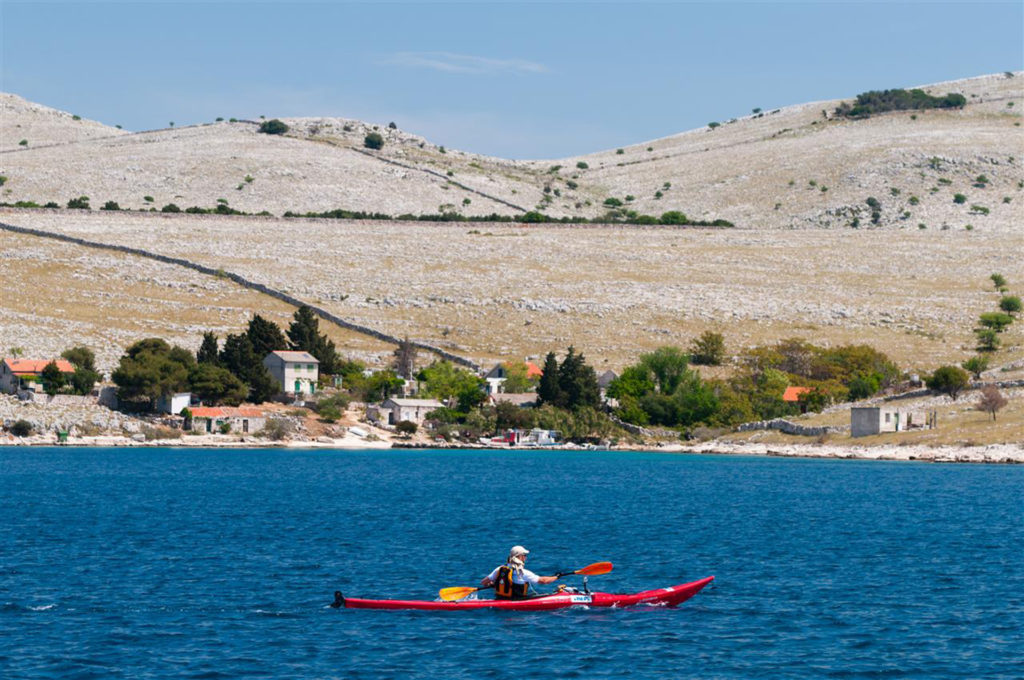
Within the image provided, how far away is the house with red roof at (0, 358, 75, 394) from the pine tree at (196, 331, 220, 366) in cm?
934

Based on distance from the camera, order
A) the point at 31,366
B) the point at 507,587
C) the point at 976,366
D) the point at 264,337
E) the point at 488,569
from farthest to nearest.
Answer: the point at 976,366 → the point at 264,337 → the point at 31,366 → the point at 488,569 → the point at 507,587

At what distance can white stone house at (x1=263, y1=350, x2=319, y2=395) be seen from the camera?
10750 cm

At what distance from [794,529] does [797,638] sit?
22392 millimetres

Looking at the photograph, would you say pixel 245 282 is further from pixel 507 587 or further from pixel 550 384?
pixel 507 587

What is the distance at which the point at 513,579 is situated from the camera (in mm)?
34812

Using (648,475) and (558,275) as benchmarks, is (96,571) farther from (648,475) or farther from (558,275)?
(558,275)

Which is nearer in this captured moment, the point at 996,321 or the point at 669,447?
the point at 669,447

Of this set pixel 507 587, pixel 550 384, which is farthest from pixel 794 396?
pixel 507 587

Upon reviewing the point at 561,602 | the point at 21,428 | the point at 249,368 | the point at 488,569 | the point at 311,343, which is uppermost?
the point at 311,343

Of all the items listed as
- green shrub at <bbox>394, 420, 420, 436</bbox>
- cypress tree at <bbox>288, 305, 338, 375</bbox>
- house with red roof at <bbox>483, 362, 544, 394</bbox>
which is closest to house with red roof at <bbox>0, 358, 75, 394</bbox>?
cypress tree at <bbox>288, 305, 338, 375</bbox>

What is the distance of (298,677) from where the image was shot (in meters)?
27.6

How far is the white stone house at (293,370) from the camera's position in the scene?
353 feet

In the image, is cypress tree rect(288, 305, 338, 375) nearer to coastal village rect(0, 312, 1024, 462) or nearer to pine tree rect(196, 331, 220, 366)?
coastal village rect(0, 312, 1024, 462)

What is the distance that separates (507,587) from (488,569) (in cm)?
646
